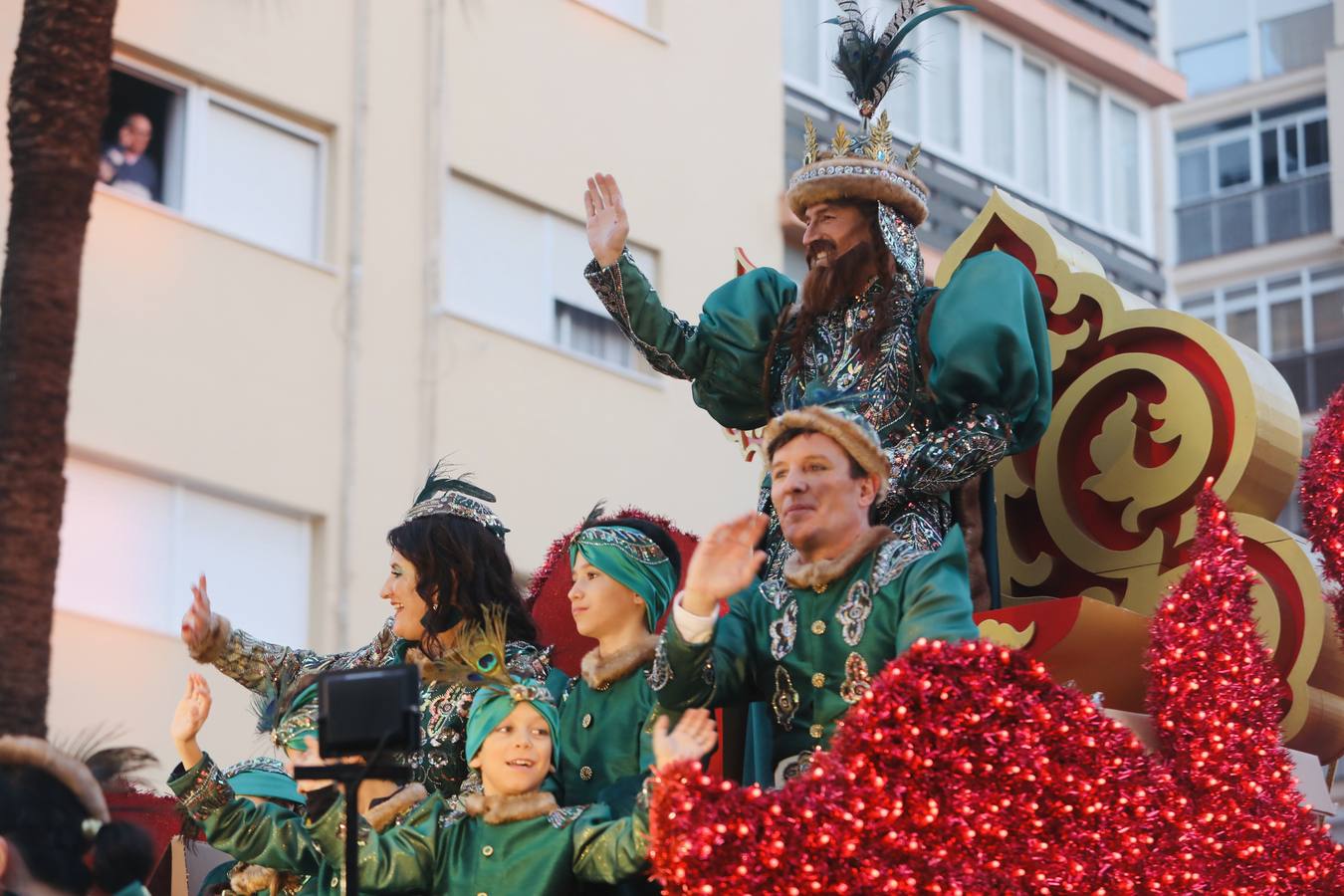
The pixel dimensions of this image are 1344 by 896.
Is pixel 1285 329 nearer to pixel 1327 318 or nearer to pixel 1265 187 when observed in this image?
pixel 1327 318

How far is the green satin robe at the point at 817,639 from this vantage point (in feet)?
19.4

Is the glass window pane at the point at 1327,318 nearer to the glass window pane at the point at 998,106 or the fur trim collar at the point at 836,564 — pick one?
the glass window pane at the point at 998,106

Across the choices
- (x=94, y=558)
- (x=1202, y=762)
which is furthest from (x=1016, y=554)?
(x=94, y=558)

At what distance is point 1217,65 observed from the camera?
2908 cm

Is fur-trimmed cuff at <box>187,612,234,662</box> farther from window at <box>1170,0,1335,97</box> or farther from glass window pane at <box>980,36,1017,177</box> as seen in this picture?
window at <box>1170,0,1335,97</box>

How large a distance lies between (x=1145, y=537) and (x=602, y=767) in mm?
2070

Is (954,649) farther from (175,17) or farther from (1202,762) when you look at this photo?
(175,17)

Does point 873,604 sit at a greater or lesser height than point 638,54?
lesser

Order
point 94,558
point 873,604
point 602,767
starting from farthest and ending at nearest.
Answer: point 94,558, point 602,767, point 873,604

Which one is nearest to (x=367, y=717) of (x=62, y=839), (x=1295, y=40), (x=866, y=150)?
(x=62, y=839)

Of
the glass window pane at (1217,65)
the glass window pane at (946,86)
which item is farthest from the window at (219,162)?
the glass window pane at (1217,65)

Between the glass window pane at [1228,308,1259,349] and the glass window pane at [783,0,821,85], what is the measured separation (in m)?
8.17

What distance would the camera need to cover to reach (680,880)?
206 inches

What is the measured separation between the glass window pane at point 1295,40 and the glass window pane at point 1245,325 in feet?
9.46
